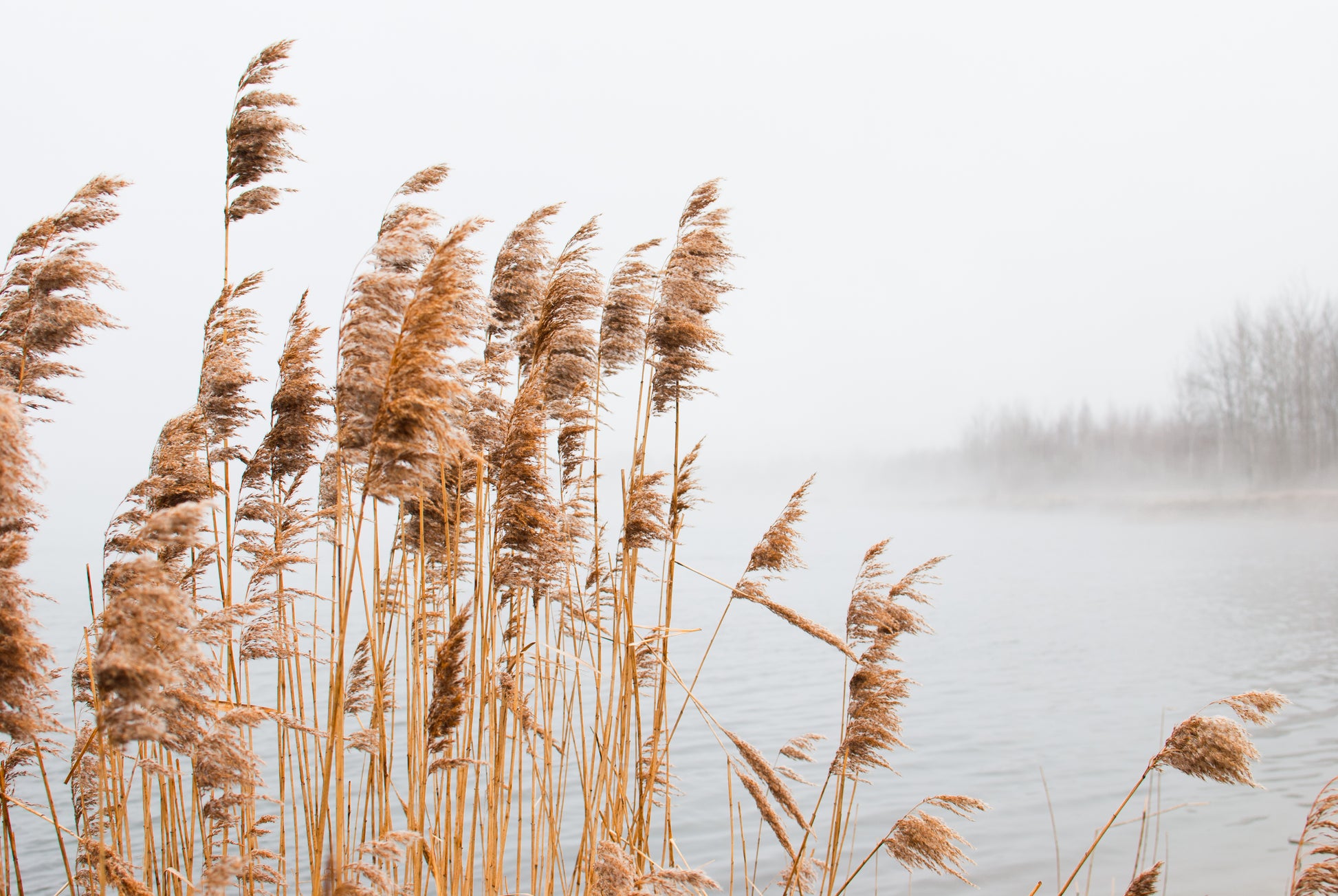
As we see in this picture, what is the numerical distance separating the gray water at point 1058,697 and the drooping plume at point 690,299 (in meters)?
1.77

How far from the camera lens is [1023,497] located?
66.8m

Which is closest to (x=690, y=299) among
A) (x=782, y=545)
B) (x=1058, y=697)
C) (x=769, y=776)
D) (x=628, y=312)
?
(x=628, y=312)

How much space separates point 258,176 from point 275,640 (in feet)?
5.99

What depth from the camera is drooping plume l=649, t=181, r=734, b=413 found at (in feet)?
11.2

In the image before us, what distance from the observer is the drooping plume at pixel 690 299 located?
3402mm

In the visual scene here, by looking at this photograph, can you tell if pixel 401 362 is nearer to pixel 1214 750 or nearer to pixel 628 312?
pixel 628 312

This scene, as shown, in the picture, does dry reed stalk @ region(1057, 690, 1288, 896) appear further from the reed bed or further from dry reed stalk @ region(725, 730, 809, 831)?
dry reed stalk @ region(725, 730, 809, 831)

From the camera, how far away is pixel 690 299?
11.2 ft

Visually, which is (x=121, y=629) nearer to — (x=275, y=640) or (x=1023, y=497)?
(x=275, y=640)

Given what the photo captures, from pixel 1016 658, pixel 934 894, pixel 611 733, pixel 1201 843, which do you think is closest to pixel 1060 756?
pixel 1201 843

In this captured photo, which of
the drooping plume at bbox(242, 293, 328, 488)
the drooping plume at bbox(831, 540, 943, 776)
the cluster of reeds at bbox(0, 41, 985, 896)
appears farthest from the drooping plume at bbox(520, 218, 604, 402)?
the drooping plume at bbox(831, 540, 943, 776)

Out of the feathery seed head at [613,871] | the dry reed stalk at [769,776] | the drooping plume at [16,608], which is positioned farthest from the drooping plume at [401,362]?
the dry reed stalk at [769,776]

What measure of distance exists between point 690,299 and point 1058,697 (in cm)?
1298

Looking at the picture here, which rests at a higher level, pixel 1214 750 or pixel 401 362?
pixel 401 362
